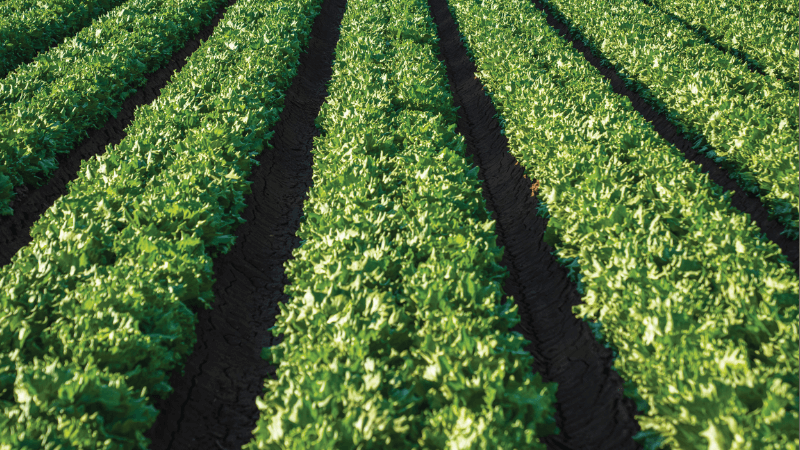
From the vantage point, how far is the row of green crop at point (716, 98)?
8289 millimetres

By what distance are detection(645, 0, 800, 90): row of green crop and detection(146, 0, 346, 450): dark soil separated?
456 inches

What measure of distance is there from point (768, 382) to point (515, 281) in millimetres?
3708

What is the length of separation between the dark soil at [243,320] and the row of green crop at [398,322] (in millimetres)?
559

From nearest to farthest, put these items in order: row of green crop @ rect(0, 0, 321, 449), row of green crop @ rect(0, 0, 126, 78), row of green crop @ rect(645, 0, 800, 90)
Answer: row of green crop @ rect(0, 0, 321, 449) < row of green crop @ rect(645, 0, 800, 90) < row of green crop @ rect(0, 0, 126, 78)

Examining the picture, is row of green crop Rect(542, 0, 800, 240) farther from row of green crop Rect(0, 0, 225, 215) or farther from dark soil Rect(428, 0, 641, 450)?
row of green crop Rect(0, 0, 225, 215)

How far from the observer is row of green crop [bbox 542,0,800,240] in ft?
27.2

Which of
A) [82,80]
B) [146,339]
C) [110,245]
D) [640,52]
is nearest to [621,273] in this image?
[146,339]

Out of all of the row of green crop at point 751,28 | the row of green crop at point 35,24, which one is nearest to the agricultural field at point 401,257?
the row of green crop at point 751,28

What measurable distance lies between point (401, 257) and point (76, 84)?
31.1 ft

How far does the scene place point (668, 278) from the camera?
560cm

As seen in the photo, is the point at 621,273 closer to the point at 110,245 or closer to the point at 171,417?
the point at 171,417

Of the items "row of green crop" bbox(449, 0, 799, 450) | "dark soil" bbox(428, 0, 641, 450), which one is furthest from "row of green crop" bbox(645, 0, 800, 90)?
"dark soil" bbox(428, 0, 641, 450)

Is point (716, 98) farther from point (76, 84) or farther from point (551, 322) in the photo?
point (76, 84)

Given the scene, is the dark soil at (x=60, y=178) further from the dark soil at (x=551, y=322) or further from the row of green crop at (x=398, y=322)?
the dark soil at (x=551, y=322)
